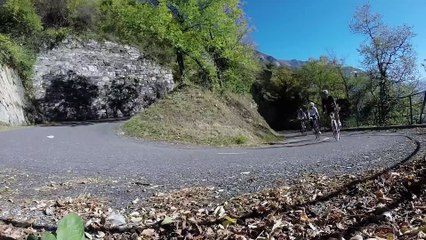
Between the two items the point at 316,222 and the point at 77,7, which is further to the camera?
the point at 77,7

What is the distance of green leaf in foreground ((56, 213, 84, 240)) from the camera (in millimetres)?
1854

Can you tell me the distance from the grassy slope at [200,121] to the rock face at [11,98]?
28.1ft

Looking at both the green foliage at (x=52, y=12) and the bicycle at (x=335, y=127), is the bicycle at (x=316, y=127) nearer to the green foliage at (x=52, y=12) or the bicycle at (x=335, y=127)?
the bicycle at (x=335, y=127)

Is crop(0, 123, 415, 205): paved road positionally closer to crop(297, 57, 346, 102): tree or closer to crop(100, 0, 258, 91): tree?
crop(100, 0, 258, 91): tree

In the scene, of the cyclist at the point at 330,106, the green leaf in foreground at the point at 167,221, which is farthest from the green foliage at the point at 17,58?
the green leaf in foreground at the point at 167,221

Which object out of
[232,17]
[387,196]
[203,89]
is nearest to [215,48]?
[232,17]

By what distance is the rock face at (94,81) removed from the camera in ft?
92.3

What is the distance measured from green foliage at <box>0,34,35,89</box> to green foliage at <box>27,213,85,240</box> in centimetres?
2505

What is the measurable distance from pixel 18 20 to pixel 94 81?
775 centimetres

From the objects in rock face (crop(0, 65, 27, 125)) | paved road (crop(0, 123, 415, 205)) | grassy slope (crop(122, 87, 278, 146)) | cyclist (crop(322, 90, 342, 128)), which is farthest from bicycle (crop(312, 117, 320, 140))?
rock face (crop(0, 65, 27, 125))

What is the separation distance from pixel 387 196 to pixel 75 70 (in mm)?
29051

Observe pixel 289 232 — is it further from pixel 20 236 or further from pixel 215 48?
pixel 215 48

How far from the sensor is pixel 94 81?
98.2ft

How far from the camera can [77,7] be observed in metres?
35.3
